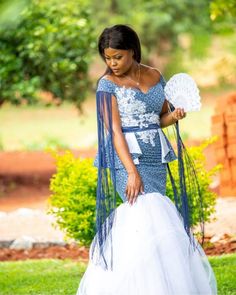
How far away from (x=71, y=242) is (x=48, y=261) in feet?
3.50

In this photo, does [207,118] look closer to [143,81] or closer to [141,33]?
[141,33]

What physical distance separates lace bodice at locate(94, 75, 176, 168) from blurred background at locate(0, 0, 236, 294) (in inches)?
25.2

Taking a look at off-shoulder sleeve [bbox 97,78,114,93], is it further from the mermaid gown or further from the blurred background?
the blurred background

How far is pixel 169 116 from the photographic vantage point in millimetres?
5438

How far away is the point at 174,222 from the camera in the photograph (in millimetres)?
5348

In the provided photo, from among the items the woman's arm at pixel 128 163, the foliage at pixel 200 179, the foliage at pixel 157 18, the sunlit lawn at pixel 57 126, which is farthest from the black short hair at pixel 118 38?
the foliage at pixel 157 18

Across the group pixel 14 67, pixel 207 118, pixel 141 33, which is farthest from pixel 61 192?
pixel 141 33

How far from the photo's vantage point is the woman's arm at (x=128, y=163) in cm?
525

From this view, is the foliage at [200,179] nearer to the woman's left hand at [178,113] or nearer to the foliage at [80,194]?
the foliage at [80,194]

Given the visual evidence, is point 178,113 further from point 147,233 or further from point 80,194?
point 80,194

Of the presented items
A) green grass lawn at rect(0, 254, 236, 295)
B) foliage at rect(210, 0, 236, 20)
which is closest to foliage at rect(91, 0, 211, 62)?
foliage at rect(210, 0, 236, 20)

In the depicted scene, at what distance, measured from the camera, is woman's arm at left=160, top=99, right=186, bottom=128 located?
536 cm

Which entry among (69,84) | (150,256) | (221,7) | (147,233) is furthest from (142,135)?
(69,84)

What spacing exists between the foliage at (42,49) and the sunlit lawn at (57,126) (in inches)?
205
